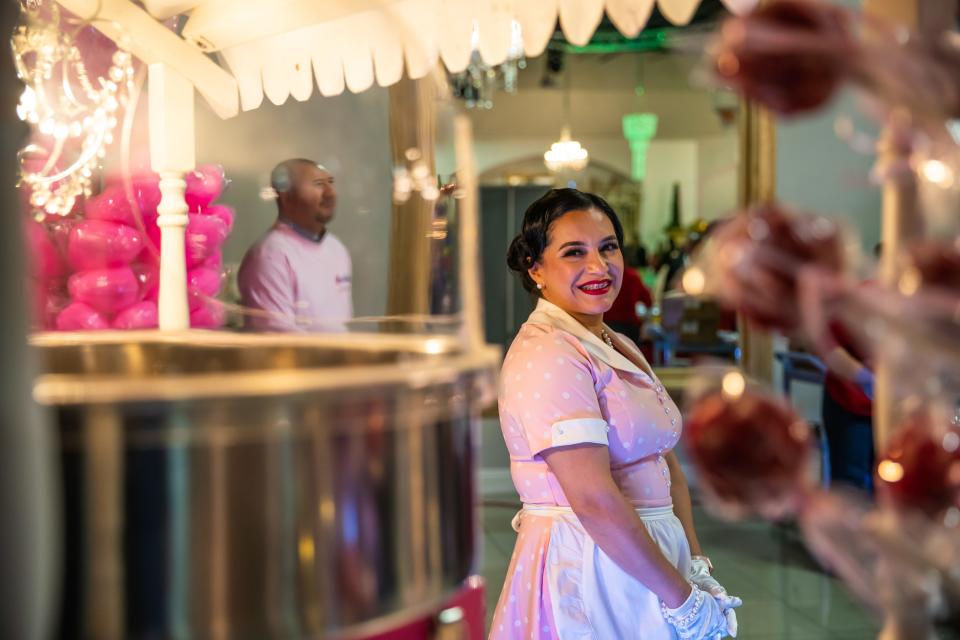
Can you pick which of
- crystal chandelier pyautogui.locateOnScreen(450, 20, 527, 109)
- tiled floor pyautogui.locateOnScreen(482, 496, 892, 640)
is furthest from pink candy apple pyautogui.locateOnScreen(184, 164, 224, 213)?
tiled floor pyautogui.locateOnScreen(482, 496, 892, 640)

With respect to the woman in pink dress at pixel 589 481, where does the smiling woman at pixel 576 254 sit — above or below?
above

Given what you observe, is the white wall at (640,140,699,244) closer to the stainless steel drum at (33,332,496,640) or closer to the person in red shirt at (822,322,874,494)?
the person in red shirt at (822,322,874,494)

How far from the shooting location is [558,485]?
1763mm

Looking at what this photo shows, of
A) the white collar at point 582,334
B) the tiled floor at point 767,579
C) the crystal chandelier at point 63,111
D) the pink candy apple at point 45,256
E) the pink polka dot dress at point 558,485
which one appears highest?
the crystal chandelier at point 63,111

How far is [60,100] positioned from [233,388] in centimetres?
133

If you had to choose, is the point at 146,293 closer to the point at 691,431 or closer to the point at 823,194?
the point at 691,431

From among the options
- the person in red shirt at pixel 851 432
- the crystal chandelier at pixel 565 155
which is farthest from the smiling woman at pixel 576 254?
the crystal chandelier at pixel 565 155

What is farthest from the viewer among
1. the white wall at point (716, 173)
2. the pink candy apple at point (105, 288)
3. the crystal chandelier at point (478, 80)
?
the white wall at point (716, 173)

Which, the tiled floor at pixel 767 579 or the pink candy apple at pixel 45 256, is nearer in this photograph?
the pink candy apple at pixel 45 256

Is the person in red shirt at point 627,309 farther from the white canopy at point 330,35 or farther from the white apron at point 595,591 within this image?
the white apron at point 595,591

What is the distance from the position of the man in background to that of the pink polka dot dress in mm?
A: 689

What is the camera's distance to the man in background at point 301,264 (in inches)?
39.0

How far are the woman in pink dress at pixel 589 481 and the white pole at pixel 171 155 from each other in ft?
1.92

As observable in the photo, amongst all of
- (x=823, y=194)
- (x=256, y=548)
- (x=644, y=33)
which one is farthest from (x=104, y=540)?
(x=644, y=33)
